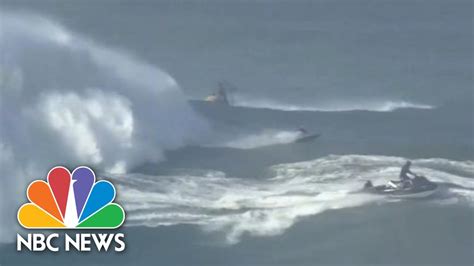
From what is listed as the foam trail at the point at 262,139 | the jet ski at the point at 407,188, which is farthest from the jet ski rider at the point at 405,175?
the foam trail at the point at 262,139

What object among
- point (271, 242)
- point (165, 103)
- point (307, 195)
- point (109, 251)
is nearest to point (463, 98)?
point (165, 103)

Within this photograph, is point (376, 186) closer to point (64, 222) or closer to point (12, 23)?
point (64, 222)

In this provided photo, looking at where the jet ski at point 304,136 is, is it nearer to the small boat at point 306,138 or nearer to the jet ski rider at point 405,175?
the small boat at point 306,138

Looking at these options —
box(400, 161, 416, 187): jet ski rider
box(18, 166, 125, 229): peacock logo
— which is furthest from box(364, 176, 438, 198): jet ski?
box(18, 166, 125, 229): peacock logo

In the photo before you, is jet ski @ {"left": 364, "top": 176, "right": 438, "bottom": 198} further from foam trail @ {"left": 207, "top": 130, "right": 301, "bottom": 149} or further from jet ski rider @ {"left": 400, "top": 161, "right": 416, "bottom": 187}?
foam trail @ {"left": 207, "top": 130, "right": 301, "bottom": 149}

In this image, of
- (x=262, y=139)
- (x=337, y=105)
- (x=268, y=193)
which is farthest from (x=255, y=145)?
(x=337, y=105)

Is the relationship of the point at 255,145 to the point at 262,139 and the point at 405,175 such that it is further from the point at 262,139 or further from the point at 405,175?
the point at 405,175
